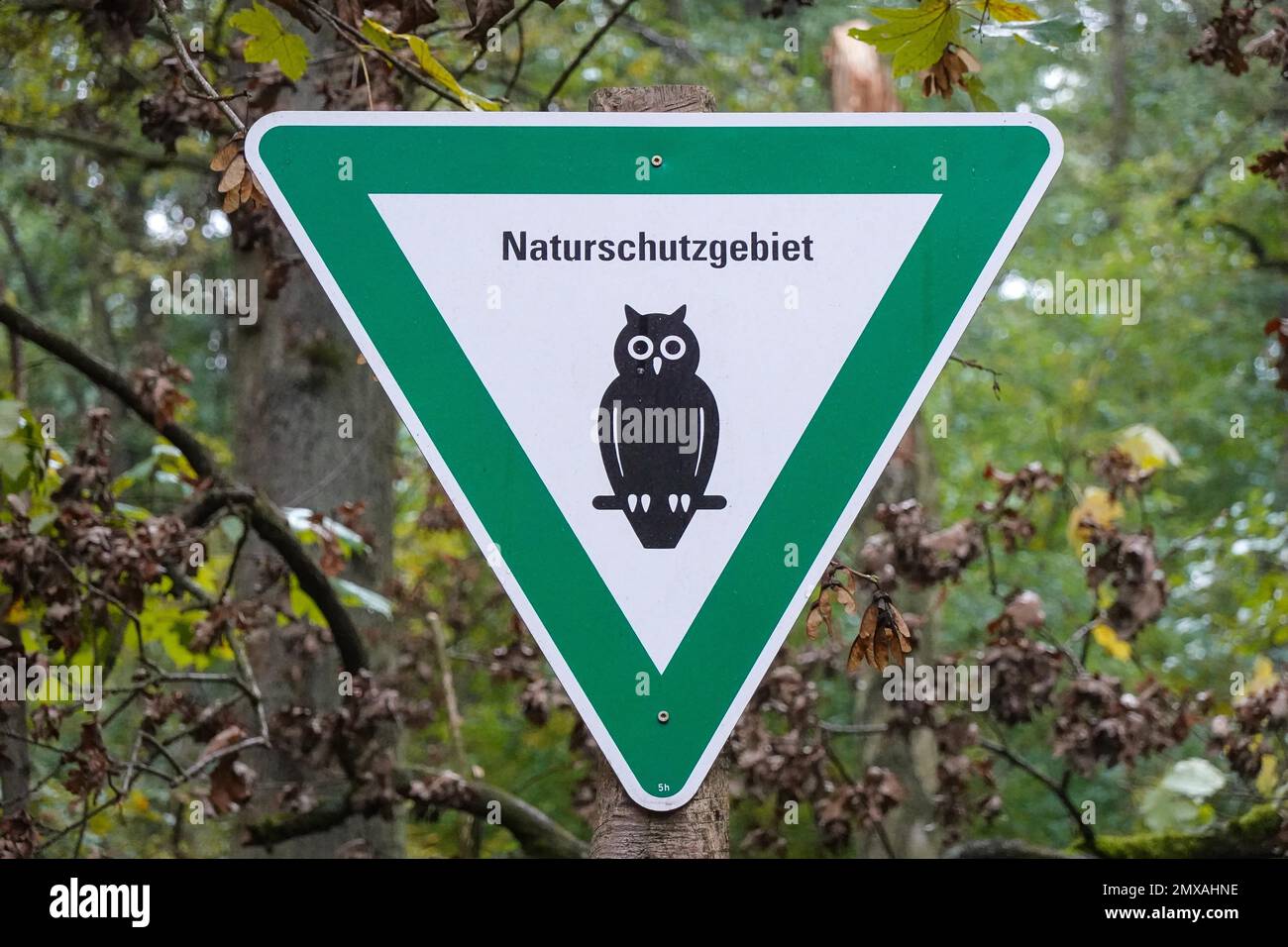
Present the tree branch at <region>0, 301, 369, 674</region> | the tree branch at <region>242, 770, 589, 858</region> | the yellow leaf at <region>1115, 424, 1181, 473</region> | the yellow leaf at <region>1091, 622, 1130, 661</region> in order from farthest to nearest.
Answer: the yellow leaf at <region>1115, 424, 1181, 473</region> → the yellow leaf at <region>1091, 622, 1130, 661</region> → the tree branch at <region>242, 770, 589, 858</region> → the tree branch at <region>0, 301, 369, 674</region>

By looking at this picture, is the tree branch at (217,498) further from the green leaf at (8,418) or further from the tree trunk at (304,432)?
the tree trunk at (304,432)

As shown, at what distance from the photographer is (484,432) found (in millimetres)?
1576

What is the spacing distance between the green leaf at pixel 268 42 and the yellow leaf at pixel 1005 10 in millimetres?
1016

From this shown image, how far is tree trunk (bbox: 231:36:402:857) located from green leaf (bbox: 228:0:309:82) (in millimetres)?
3854

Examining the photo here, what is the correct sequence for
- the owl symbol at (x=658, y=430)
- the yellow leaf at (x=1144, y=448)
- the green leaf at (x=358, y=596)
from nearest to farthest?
the owl symbol at (x=658, y=430) → the green leaf at (x=358, y=596) → the yellow leaf at (x=1144, y=448)

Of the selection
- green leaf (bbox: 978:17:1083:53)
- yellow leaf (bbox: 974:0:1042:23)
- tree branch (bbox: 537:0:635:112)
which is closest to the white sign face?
yellow leaf (bbox: 974:0:1042:23)

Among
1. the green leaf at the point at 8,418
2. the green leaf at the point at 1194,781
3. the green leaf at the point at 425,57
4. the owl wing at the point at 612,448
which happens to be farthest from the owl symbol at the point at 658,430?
the green leaf at the point at 1194,781

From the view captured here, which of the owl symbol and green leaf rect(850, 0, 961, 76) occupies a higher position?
green leaf rect(850, 0, 961, 76)

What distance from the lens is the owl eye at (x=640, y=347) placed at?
154 centimetres

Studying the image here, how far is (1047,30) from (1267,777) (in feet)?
13.5

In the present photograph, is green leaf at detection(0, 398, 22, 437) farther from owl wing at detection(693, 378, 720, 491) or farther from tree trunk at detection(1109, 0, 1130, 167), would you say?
tree trunk at detection(1109, 0, 1130, 167)

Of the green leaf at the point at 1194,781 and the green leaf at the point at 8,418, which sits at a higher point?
the green leaf at the point at 8,418

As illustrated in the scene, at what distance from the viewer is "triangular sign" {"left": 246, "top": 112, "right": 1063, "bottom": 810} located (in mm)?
1540
